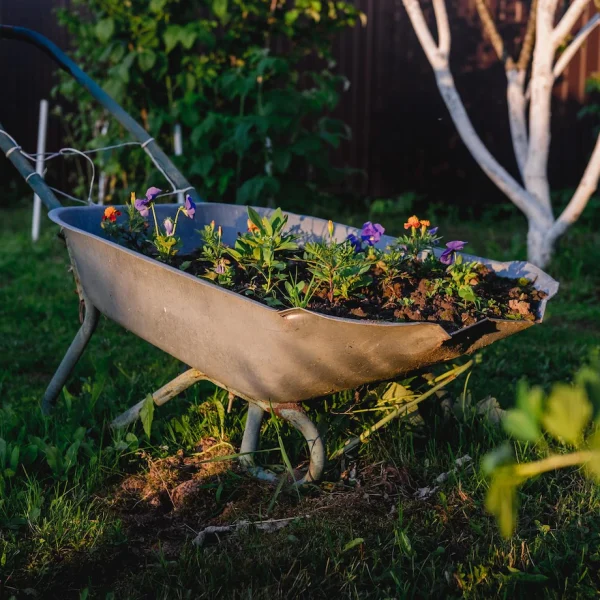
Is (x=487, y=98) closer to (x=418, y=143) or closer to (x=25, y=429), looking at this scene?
(x=418, y=143)

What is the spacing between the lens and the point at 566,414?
0.42 metres

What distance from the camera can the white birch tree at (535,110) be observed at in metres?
4.28

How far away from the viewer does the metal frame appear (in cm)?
204

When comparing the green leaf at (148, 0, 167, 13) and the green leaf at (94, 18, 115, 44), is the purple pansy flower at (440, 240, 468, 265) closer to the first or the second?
the green leaf at (148, 0, 167, 13)

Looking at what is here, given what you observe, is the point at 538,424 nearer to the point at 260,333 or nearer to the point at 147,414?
the point at 260,333

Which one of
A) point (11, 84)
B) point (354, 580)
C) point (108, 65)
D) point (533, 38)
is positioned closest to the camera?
point (354, 580)

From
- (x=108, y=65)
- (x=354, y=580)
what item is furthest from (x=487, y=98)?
(x=354, y=580)

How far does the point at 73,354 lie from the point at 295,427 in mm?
861

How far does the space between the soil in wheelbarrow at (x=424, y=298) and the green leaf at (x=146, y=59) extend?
306 cm

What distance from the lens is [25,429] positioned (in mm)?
2416

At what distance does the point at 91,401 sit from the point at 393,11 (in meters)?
5.41

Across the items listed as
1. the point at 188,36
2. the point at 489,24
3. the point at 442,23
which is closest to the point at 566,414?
the point at 442,23

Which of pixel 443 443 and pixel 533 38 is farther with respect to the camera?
pixel 533 38

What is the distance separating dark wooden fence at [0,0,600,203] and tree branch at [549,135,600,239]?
2627 millimetres
